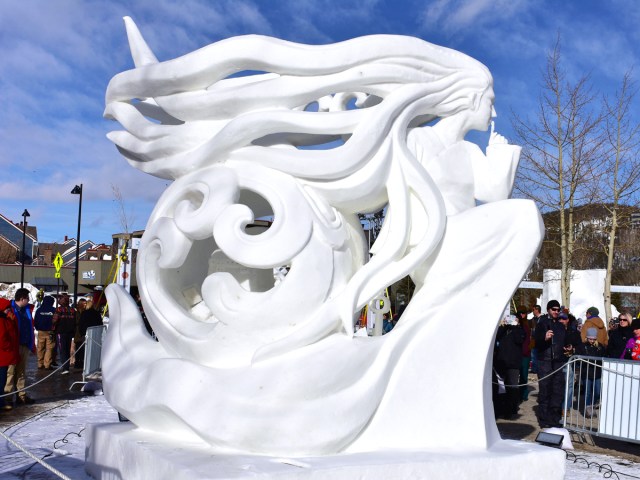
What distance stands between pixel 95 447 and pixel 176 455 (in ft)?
4.23

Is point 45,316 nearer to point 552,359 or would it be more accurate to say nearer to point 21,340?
point 21,340

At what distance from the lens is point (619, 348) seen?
31.7 ft

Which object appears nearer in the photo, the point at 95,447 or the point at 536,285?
the point at 95,447

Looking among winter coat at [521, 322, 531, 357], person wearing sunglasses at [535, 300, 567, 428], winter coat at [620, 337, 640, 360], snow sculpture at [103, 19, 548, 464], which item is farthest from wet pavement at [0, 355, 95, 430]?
winter coat at [620, 337, 640, 360]

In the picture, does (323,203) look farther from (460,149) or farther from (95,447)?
(95,447)

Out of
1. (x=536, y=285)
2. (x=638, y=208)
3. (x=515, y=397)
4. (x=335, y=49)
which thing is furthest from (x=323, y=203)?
(x=536, y=285)

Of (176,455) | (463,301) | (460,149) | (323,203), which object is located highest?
(460,149)

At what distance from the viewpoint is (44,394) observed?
413 inches

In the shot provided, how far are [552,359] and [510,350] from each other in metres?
1.18

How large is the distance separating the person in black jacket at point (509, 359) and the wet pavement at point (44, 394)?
20.7ft

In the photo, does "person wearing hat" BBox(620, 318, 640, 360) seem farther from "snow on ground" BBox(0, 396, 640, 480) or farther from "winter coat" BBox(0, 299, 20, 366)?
"winter coat" BBox(0, 299, 20, 366)

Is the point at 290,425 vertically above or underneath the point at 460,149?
underneath

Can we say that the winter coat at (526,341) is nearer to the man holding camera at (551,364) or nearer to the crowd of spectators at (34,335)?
the man holding camera at (551,364)

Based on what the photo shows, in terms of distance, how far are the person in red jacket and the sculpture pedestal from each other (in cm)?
452
